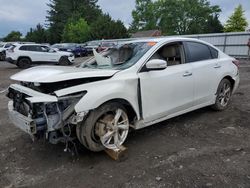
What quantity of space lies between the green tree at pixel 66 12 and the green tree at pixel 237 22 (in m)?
31.3

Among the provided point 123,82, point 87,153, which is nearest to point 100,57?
point 123,82

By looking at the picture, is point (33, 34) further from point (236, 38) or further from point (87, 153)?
point (87, 153)

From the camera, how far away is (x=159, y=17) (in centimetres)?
6375

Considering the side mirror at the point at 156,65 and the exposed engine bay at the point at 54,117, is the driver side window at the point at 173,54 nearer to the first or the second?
the side mirror at the point at 156,65

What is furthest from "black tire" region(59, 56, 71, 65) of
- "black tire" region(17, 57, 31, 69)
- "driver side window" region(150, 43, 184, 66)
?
"driver side window" region(150, 43, 184, 66)

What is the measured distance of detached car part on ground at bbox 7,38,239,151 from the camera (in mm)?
3260

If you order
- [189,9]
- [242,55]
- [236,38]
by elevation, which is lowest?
[242,55]

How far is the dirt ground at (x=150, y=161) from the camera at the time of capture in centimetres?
307

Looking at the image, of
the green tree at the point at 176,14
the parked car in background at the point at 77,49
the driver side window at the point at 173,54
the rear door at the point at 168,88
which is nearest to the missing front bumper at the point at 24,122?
the rear door at the point at 168,88

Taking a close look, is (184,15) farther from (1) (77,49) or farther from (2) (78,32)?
(1) (77,49)

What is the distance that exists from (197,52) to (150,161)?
2.47 m

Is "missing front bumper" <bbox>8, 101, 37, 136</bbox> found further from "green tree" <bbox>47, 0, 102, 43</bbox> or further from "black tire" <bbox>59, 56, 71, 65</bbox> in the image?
"green tree" <bbox>47, 0, 102, 43</bbox>

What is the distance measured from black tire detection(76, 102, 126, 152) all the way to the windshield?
0.72 metres

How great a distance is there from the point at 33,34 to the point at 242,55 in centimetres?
5219
